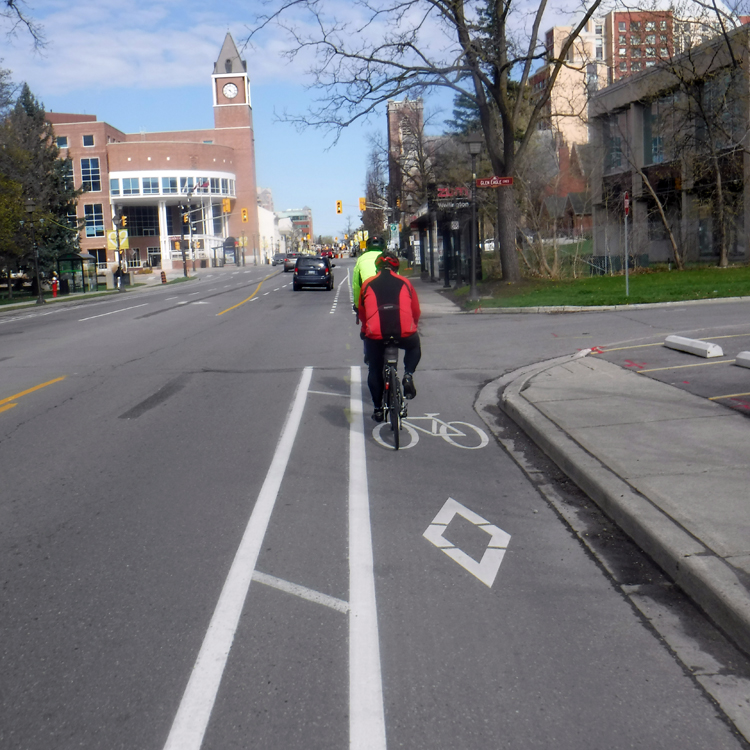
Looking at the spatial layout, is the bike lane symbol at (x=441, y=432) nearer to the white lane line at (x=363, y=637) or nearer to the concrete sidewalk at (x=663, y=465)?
the concrete sidewalk at (x=663, y=465)

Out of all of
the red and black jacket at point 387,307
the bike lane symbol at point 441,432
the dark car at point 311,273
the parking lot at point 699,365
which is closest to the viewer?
the red and black jacket at point 387,307

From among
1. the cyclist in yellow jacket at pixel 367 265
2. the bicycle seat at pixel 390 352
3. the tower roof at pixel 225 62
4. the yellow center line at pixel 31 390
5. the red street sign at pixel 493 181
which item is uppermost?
the tower roof at pixel 225 62

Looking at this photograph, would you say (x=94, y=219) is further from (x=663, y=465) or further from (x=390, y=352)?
(x=663, y=465)

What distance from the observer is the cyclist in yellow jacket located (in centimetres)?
895

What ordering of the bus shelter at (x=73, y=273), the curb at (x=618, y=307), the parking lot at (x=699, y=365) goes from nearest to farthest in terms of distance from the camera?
A: 1. the parking lot at (x=699, y=365)
2. the curb at (x=618, y=307)
3. the bus shelter at (x=73, y=273)

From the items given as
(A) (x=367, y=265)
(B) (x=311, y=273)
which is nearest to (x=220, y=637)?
(A) (x=367, y=265)

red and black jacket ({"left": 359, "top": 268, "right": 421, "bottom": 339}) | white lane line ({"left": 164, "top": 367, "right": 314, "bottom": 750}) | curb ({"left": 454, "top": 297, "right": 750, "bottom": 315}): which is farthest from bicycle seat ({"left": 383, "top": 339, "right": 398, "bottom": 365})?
curb ({"left": 454, "top": 297, "right": 750, "bottom": 315})

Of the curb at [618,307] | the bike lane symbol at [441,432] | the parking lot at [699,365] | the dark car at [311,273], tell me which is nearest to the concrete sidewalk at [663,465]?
the parking lot at [699,365]

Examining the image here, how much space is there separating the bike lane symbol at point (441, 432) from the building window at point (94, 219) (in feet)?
379

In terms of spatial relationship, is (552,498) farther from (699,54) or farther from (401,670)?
(699,54)

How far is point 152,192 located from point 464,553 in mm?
120775

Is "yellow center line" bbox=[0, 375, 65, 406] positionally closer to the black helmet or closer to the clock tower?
the black helmet

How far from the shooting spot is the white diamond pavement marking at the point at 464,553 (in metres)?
4.98

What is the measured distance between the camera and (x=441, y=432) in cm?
883
